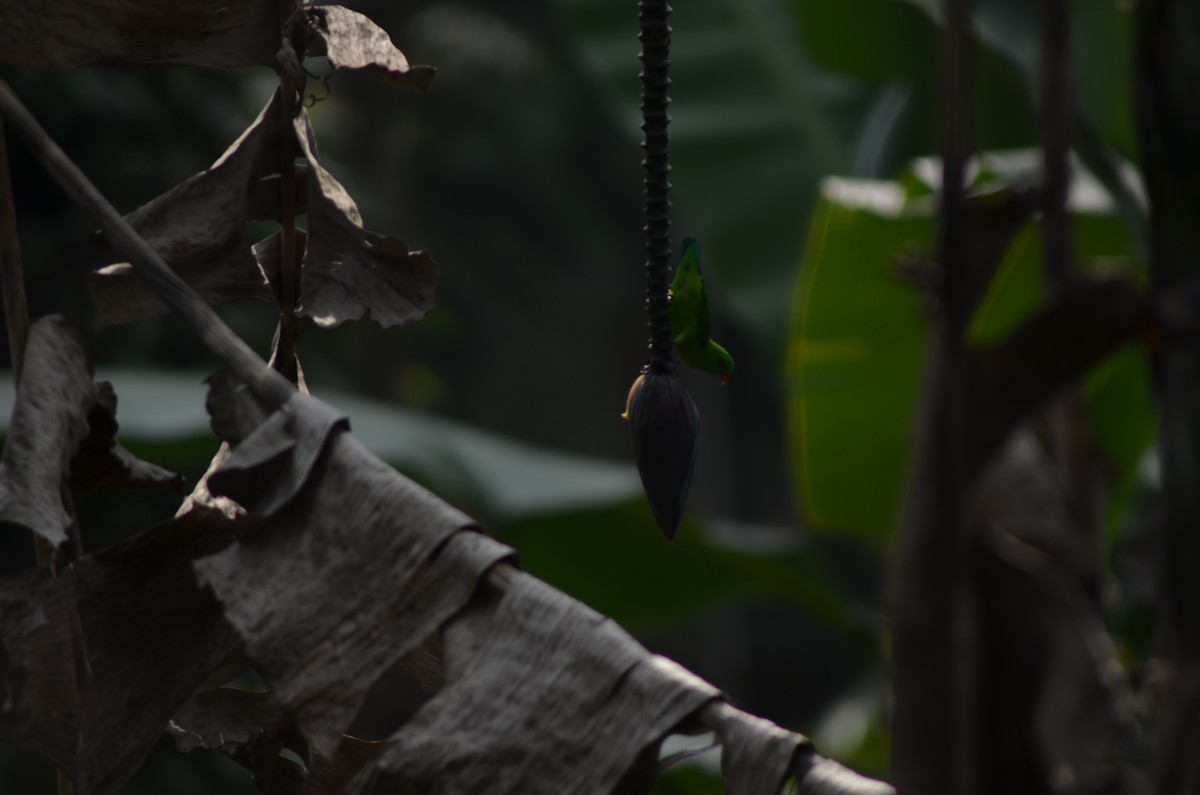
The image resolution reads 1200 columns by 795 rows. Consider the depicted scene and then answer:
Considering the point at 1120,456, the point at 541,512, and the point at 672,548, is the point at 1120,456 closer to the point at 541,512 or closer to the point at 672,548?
the point at 672,548

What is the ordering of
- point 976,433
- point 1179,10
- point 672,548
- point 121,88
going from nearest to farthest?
point 1179,10, point 976,433, point 672,548, point 121,88

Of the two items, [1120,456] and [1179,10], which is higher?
[1179,10]

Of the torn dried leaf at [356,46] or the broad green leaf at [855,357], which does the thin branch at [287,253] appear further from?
the broad green leaf at [855,357]

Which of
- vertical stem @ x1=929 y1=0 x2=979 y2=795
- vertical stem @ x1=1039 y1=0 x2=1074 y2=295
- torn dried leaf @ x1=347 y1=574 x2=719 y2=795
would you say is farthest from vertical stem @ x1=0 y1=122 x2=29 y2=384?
vertical stem @ x1=1039 y1=0 x2=1074 y2=295

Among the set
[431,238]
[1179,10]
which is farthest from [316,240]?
[431,238]

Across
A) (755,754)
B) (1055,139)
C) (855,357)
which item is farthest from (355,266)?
(855,357)

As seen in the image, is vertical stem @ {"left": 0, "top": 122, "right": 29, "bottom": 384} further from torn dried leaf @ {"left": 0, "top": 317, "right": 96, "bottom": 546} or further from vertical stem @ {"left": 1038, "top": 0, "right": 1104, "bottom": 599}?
vertical stem @ {"left": 1038, "top": 0, "right": 1104, "bottom": 599}

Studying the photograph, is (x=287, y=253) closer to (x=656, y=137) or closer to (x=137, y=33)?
(x=137, y=33)
